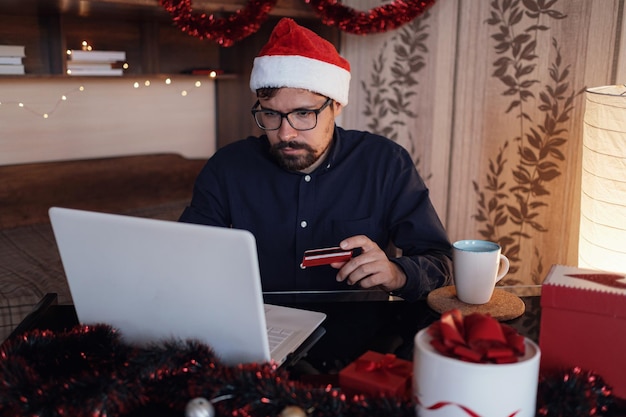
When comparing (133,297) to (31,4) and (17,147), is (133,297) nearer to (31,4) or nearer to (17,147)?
(31,4)

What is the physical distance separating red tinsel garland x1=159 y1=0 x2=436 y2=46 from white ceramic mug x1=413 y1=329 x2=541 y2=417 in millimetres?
2189

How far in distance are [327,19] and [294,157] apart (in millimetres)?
1199

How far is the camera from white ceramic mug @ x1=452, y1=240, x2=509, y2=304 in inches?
52.5

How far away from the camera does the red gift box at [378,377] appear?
95cm

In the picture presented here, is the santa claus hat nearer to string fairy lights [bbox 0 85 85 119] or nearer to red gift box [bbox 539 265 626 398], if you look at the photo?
red gift box [bbox 539 265 626 398]

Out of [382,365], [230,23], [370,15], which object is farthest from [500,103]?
[382,365]

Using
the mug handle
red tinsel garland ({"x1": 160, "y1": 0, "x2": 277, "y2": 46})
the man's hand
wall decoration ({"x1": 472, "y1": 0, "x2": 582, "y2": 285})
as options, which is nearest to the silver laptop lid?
the man's hand

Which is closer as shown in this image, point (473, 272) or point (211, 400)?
point (211, 400)

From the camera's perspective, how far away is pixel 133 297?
1072 mm

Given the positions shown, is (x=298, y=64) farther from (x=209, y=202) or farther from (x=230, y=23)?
(x=230, y=23)

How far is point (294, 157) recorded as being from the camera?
6.14 feet

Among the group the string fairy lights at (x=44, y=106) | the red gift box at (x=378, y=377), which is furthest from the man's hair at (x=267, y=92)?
the string fairy lights at (x=44, y=106)

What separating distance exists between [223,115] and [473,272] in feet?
7.88

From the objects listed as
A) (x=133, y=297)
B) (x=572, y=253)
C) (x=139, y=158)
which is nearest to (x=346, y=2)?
(x=139, y=158)
